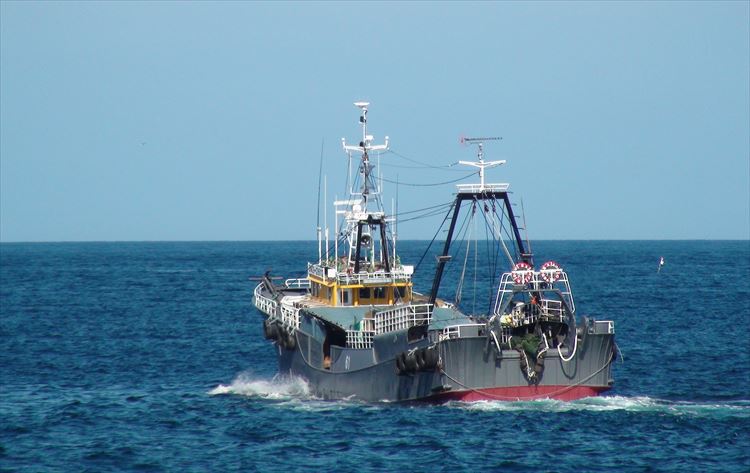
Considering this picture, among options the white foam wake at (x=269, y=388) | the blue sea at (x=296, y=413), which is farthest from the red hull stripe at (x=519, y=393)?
the white foam wake at (x=269, y=388)

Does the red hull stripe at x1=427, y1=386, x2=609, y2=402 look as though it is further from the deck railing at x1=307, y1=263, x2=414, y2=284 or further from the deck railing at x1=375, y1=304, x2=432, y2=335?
the deck railing at x1=307, y1=263, x2=414, y2=284

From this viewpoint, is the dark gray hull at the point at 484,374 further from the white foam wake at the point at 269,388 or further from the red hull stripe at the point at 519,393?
the white foam wake at the point at 269,388

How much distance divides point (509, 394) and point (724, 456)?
8914 mm

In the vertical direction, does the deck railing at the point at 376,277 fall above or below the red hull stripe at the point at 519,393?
above

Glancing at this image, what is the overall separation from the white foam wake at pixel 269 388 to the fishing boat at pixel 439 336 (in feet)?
2.22

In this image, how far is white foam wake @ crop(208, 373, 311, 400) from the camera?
159ft

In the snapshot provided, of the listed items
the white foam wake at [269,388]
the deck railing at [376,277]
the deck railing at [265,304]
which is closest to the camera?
the deck railing at [376,277]

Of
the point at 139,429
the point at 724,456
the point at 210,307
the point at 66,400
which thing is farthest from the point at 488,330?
the point at 210,307

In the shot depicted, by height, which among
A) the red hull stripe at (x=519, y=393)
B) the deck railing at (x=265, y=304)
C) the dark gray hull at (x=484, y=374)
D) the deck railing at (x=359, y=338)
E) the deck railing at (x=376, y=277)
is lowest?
the red hull stripe at (x=519, y=393)

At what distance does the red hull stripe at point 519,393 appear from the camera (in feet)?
136

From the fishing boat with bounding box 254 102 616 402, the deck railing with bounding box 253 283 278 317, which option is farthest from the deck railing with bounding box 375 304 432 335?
the deck railing with bounding box 253 283 278 317

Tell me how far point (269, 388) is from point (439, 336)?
40.8ft

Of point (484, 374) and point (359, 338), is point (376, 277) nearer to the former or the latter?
point (359, 338)

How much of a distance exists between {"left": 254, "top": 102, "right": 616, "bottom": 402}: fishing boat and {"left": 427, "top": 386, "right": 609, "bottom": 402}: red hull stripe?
4 centimetres
